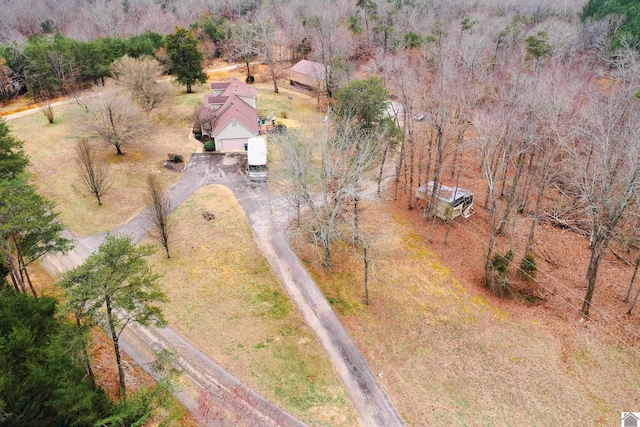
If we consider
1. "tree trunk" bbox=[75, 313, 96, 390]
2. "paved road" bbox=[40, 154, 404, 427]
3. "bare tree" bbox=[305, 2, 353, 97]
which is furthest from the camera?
"bare tree" bbox=[305, 2, 353, 97]

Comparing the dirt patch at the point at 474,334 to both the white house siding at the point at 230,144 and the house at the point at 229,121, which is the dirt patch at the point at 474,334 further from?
the house at the point at 229,121

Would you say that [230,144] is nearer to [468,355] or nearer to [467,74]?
[467,74]

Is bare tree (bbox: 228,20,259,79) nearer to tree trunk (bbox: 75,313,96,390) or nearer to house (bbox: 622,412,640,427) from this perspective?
tree trunk (bbox: 75,313,96,390)

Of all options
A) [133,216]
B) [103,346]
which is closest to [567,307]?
[103,346]

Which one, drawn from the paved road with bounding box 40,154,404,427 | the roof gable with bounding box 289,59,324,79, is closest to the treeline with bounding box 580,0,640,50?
the roof gable with bounding box 289,59,324,79

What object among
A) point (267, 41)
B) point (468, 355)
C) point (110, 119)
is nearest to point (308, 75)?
point (267, 41)

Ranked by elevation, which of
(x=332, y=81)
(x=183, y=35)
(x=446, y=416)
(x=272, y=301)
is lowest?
(x=446, y=416)

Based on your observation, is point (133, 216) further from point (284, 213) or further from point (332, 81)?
point (332, 81)
